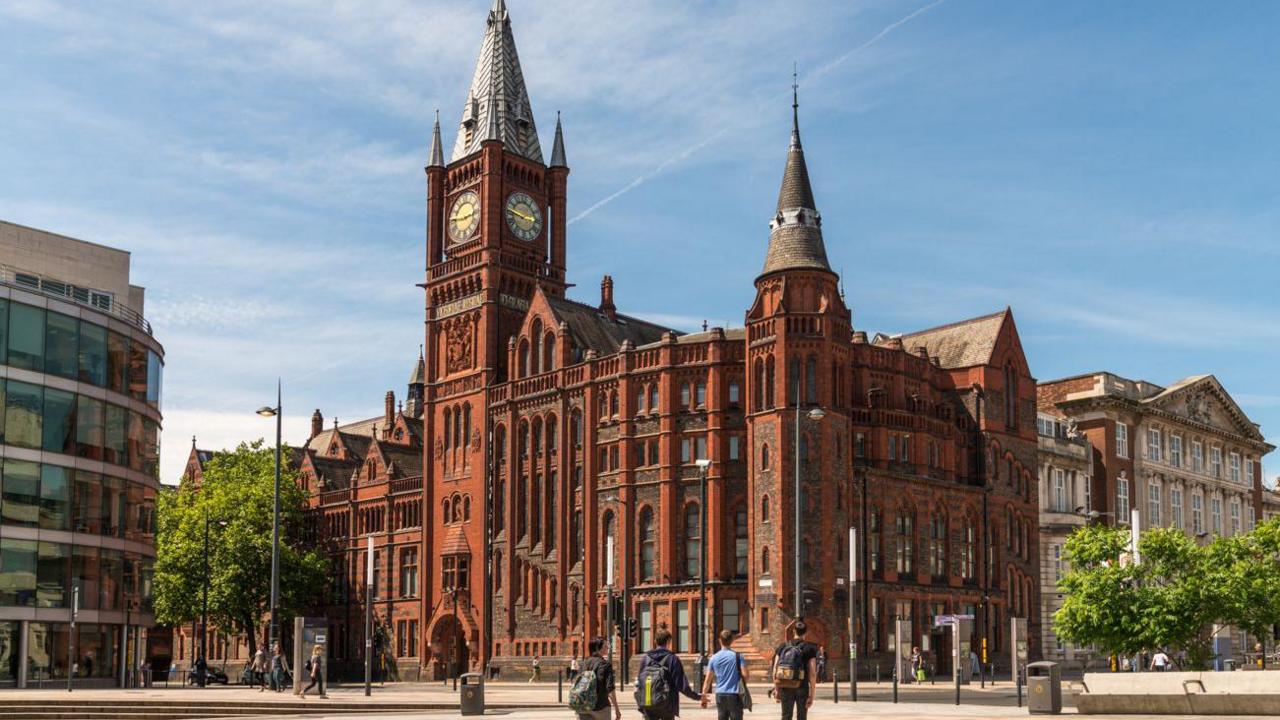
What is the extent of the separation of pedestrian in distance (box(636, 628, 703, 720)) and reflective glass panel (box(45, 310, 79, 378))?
40.1 metres

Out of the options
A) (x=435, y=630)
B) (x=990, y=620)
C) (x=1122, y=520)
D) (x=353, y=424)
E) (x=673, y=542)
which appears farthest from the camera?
(x=353, y=424)

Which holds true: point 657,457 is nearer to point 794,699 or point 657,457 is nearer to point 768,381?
point 768,381

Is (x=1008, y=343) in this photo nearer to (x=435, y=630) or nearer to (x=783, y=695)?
(x=435, y=630)

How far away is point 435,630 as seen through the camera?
90062 millimetres

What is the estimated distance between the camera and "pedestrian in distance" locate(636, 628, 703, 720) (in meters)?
20.6

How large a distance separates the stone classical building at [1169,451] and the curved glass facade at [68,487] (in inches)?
2424

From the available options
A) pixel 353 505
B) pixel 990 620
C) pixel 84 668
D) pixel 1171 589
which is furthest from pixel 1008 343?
pixel 84 668

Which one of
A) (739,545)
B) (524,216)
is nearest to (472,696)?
(739,545)

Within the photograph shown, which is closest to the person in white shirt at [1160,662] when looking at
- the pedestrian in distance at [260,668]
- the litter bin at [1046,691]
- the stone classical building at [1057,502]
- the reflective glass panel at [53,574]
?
the litter bin at [1046,691]

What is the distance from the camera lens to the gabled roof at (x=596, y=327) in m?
86.6

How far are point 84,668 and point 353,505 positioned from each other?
157ft

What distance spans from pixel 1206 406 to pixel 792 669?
99.4 metres

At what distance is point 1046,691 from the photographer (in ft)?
118

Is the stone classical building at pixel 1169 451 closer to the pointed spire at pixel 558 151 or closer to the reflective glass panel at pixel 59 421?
the pointed spire at pixel 558 151
